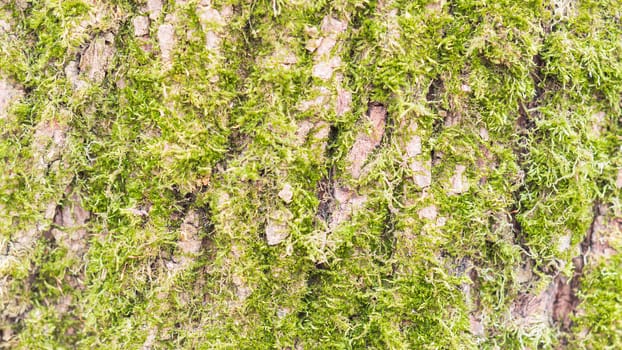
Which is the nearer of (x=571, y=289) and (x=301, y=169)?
(x=301, y=169)

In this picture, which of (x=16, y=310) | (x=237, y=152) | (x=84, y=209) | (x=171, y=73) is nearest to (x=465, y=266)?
(x=237, y=152)

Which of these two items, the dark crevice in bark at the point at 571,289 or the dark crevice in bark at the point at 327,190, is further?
the dark crevice in bark at the point at 571,289

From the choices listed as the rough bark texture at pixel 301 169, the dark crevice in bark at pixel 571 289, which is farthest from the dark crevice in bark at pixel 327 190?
the dark crevice in bark at pixel 571 289

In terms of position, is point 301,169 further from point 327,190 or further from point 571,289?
point 571,289

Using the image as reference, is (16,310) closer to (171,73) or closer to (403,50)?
(171,73)

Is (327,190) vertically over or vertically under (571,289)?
over

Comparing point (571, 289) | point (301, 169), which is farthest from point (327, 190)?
point (571, 289)

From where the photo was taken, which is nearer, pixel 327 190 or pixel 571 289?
pixel 327 190

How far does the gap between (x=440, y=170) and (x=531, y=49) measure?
16.2 inches

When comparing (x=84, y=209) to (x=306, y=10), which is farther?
(x=84, y=209)

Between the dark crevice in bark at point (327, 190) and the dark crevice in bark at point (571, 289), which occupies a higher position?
the dark crevice in bark at point (327, 190)

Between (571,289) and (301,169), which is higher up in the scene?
(301,169)

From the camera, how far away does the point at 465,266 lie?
134 cm

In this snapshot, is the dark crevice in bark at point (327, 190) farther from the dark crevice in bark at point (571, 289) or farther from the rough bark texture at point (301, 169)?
the dark crevice in bark at point (571, 289)
